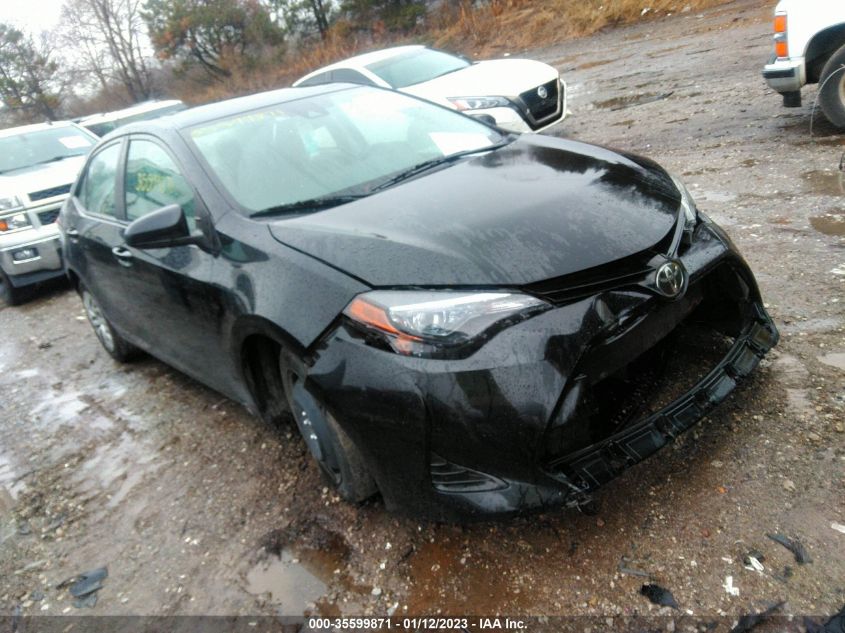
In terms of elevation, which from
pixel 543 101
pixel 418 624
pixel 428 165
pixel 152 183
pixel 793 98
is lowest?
pixel 418 624

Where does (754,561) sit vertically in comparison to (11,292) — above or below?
below

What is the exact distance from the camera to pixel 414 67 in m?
9.27

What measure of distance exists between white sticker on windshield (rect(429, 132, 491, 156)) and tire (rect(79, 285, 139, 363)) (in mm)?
2635

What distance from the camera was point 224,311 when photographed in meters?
2.88

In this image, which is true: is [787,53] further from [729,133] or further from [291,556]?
[291,556]

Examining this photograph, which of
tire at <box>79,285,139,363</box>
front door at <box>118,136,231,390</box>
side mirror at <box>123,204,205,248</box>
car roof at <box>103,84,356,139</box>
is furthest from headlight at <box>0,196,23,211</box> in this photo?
side mirror at <box>123,204,205,248</box>

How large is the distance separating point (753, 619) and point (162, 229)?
102 inches

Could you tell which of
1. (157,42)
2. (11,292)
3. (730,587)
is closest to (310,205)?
(730,587)

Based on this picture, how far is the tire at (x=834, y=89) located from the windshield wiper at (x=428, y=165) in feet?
13.3

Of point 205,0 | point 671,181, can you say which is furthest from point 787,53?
point 205,0

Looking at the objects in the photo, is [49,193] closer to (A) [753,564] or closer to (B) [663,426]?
(B) [663,426]

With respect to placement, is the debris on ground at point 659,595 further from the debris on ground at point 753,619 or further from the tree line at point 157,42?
the tree line at point 157,42

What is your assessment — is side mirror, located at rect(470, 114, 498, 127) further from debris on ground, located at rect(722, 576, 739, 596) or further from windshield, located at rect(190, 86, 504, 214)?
debris on ground, located at rect(722, 576, 739, 596)

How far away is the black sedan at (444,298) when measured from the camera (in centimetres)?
211
